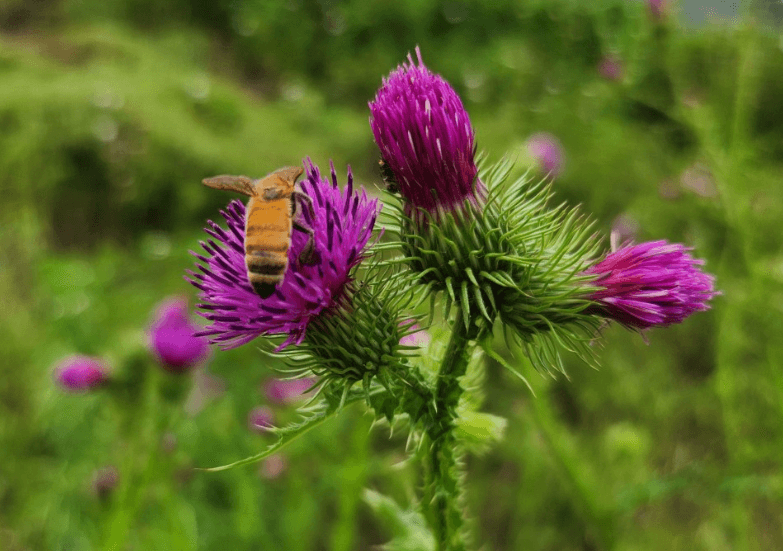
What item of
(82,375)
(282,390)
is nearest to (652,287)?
(282,390)

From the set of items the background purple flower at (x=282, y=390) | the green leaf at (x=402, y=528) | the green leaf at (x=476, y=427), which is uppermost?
the green leaf at (x=476, y=427)

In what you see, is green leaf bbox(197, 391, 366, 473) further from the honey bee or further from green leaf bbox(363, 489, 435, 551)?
green leaf bbox(363, 489, 435, 551)

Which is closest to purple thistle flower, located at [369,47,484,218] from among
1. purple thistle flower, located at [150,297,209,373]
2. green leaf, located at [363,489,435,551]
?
green leaf, located at [363,489,435,551]

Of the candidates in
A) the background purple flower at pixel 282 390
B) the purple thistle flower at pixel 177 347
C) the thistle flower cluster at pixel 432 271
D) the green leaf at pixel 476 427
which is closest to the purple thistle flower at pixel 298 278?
the thistle flower cluster at pixel 432 271

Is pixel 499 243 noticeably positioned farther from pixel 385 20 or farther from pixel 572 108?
pixel 385 20

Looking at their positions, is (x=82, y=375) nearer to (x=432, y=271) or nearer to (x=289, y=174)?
(x=289, y=174)

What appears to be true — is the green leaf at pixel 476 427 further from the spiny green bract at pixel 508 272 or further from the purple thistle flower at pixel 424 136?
the purple thistle flower at pixel 424 136
